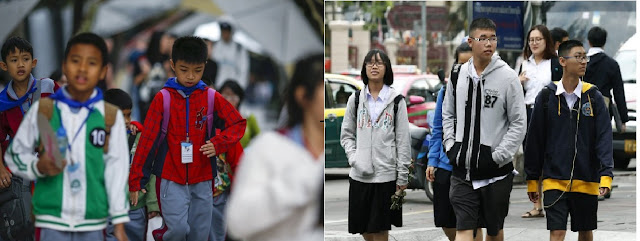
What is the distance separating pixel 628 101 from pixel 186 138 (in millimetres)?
10525

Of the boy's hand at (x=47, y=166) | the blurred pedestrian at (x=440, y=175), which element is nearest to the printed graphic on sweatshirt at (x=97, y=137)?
the boy's hand at (x=47, y=166)

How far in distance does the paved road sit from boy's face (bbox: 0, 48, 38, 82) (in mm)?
3887

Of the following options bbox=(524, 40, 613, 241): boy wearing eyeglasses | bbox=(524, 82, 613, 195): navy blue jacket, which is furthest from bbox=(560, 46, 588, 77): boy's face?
bbox=(524, 82, 613, 195): navy blue jacket

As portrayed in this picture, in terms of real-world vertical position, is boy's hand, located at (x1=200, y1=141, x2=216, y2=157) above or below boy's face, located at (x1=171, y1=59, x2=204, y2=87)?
below

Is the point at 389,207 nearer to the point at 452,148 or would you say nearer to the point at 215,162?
the point at 452,148

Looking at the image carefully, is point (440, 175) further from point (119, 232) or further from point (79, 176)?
point (79, 176)

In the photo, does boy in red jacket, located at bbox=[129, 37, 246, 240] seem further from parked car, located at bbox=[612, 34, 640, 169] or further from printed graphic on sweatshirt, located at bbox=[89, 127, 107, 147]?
parked car, located at bbox=[612, 34, 640, 169]

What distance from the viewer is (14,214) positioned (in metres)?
5.88

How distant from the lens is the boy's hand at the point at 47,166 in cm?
530

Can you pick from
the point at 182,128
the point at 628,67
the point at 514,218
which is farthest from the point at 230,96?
the point at 628,67

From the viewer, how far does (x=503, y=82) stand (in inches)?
279

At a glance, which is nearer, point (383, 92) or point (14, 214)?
point (14, 214)

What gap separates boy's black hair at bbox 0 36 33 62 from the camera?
221 inches

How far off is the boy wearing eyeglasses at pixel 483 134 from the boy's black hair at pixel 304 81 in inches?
70.1
